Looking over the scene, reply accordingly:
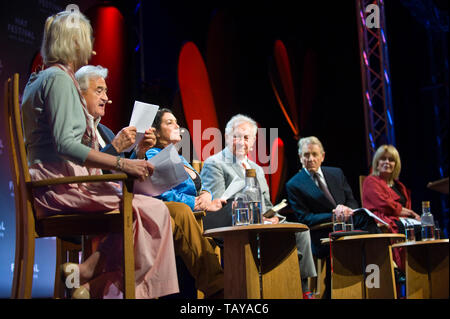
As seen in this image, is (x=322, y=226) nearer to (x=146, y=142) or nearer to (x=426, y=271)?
(x=426, y=271)

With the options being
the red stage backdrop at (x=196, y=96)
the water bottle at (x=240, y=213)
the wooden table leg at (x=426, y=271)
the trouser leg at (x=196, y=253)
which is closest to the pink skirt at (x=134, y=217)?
the trouser leg at (x=196, y=253)

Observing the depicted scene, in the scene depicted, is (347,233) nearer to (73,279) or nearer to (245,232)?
(245,232)

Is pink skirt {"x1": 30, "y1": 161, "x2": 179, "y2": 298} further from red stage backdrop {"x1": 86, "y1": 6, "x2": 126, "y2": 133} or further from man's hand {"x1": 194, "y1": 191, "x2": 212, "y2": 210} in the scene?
red stage backdrop {"x1": 86, "y1": 6, "x2": 126, "y2": 133}

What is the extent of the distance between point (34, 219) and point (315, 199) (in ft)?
8.53

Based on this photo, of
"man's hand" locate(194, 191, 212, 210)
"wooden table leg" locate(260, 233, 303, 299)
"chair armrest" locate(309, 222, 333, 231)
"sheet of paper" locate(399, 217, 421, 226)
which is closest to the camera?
"wooden table leg" locate(260, 233, 303, 299)

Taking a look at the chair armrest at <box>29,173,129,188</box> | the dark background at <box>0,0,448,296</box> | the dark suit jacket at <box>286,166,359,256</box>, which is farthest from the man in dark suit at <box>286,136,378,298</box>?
the chair armrest at <box>29,173,129,188</box>

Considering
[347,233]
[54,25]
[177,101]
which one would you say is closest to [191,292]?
[347,233]

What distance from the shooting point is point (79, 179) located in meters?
1.75

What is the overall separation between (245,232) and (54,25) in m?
1.15

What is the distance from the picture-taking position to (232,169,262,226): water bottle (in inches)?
97.5

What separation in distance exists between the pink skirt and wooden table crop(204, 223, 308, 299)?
35cm

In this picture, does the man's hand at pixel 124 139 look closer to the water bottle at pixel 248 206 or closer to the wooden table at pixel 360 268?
the water bottle at pixel 248 206

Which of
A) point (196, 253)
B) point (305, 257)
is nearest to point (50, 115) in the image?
point (196, 253)

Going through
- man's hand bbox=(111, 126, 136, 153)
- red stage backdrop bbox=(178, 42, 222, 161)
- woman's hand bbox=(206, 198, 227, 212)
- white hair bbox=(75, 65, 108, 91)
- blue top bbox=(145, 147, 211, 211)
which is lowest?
woman's hand bbox=(206, 198, 227, 212)
